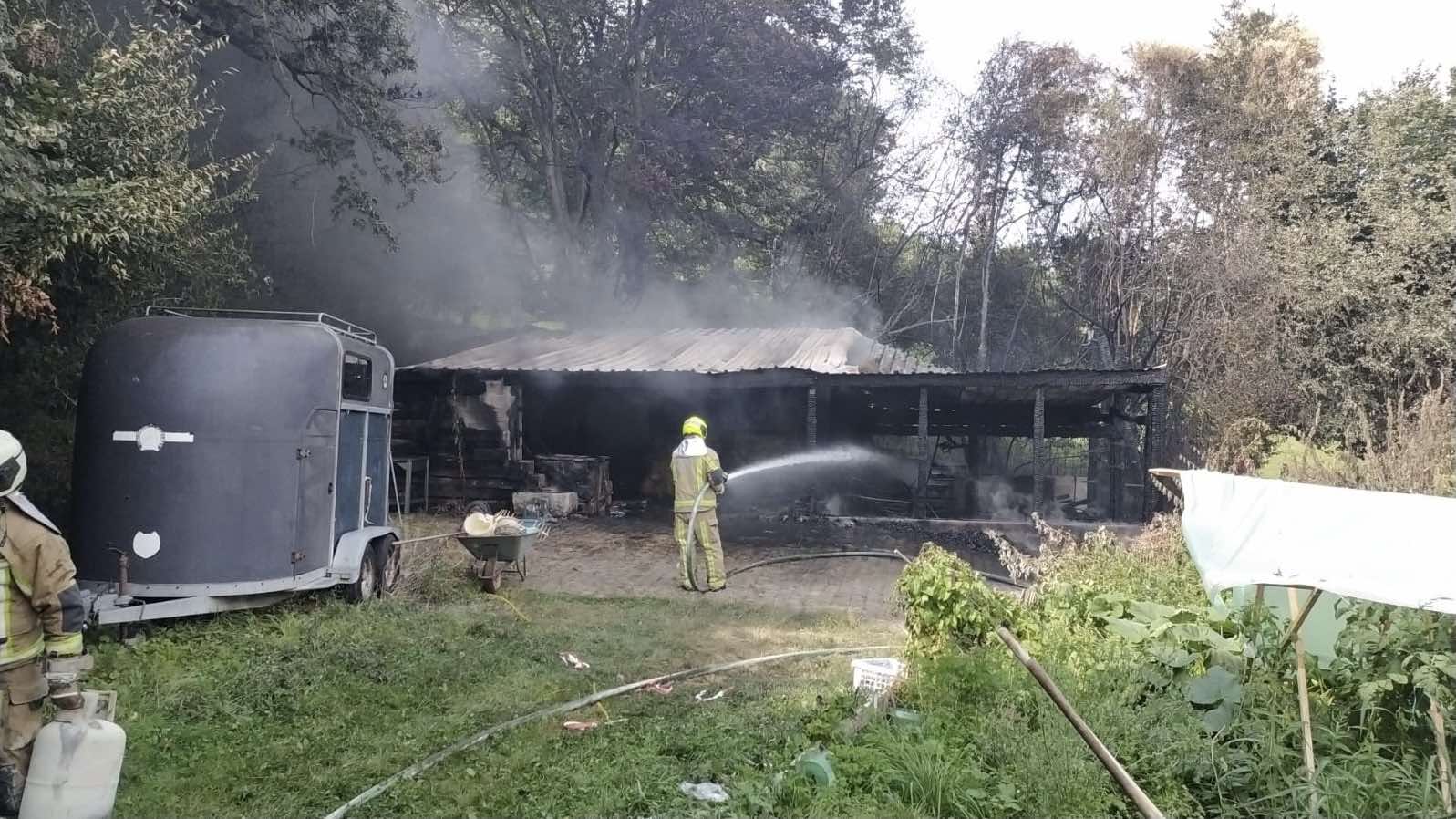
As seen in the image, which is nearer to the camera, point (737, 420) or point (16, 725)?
point (16, 725)

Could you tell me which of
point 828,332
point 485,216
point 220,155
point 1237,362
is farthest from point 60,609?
point 485,216

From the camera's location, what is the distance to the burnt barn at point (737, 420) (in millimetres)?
14281

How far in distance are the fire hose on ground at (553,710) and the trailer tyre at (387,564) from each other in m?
3.24

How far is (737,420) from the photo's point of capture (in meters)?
16.4

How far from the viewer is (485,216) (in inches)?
901

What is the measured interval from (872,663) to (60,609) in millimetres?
4081

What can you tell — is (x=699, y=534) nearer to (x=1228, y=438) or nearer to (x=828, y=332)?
(x=828, y=332)

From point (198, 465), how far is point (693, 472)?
4561 millimetres

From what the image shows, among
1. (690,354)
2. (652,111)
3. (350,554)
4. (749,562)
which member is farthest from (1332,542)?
(652,111)

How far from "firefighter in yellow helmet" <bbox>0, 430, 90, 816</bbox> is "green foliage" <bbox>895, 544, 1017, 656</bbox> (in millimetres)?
4286

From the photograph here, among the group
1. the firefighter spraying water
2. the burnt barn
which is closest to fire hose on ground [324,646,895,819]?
the firefighter spraying water

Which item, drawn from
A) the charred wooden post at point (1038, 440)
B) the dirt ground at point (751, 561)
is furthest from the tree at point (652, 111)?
the charred wooden post at point (1038, 440)

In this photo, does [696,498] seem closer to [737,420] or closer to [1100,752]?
[1100,752]

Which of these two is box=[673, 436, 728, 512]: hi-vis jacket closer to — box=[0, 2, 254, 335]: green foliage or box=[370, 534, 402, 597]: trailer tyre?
box=[370, 534, 402, 597]: trailer tyre
